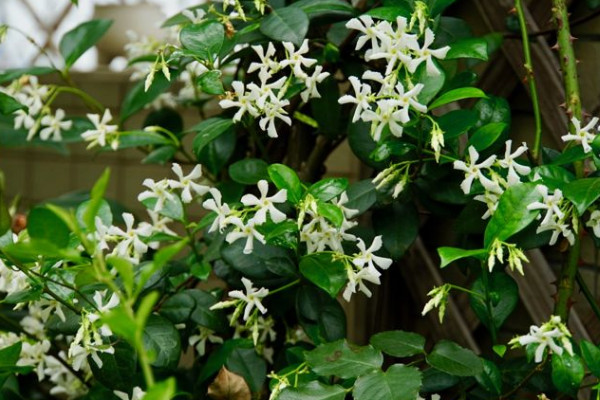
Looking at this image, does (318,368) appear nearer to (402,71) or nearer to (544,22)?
(402,71)

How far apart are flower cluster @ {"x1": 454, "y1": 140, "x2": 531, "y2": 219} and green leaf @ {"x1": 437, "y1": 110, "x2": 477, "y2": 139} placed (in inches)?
1.4

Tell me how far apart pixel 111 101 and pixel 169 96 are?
569 millimetres

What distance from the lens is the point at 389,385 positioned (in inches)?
33.2

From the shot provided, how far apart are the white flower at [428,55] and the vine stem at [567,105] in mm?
191

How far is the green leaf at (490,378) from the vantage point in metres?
0.94

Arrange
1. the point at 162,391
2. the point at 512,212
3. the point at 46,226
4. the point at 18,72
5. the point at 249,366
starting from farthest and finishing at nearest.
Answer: the point at 18,72 → the point at 249,366 → the point at 512,212 → the point at 46,226 → the point at 162,391

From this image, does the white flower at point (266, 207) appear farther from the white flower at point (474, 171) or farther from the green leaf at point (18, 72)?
the green leaf at point (18, 72)

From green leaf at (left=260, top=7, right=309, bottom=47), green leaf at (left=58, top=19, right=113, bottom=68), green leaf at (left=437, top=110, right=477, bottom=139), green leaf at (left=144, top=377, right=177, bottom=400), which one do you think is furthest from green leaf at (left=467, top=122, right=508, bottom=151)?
green leaf at (left=58, top=19, right=113, bottom=68)

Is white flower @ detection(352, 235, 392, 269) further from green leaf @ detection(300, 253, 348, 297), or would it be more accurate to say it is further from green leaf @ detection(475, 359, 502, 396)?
green leaf @ detection(475, 359, 502, 396)

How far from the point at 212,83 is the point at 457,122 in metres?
0.27

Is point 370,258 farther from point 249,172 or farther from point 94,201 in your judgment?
point 94,201

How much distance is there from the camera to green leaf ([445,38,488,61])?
95cm

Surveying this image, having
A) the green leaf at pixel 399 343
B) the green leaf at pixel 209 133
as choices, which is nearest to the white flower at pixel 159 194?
the green leaf at pixel 209 133

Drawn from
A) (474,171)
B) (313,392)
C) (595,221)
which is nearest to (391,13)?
(474,171)
